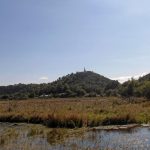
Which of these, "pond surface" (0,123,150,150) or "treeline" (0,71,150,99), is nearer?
"pond surface" (0,123,150,150)

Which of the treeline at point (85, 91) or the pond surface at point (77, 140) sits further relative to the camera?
the treeline at point (85, 91)

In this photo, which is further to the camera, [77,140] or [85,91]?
[85,91]

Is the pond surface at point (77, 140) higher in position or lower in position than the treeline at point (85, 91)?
lower

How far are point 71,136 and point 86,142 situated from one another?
356 centimetres

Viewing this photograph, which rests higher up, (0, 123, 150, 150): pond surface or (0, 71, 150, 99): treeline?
(0, 71, 150, 99): treeline

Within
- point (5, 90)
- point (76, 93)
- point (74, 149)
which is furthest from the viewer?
point (5, 90)

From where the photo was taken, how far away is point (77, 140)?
2397cm

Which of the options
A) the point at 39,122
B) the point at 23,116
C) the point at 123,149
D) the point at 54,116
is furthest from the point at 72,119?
the point at 123,149

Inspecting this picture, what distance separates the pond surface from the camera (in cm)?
2039

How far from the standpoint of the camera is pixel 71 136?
86.1 feet

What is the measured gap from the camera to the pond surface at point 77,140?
20.4 m

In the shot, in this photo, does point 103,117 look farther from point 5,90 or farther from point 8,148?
point 5,90

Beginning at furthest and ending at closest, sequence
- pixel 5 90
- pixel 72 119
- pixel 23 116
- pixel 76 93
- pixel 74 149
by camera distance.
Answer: pixel 5 90
pixel 76 93
pixel 23 116
pixel 72 119
pixel 74 149

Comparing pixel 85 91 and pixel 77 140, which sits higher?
pixel 85 91
